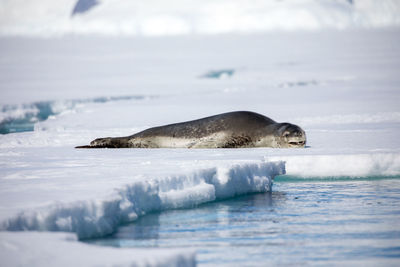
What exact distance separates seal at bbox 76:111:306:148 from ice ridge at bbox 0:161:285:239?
6.58 ft

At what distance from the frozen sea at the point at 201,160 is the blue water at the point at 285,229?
0.04 ft

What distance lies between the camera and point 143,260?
227 centimetres

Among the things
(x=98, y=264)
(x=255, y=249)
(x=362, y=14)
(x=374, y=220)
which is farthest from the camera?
(x=362, y=14)

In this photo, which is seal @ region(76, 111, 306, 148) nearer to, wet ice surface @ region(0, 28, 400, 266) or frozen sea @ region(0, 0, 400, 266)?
wet ice surface @ region(0, 28, 400, 266)

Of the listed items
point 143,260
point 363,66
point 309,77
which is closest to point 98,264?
point 143,260

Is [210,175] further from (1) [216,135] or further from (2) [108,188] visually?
Answer: (1) [216,135]

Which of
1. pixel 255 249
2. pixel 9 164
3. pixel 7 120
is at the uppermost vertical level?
pixel 7 120

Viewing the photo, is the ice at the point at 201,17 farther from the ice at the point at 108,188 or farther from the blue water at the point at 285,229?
the blue water at the point at 285,229

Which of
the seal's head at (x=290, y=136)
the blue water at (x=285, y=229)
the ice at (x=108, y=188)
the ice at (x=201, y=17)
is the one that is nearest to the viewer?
the blue water at (x=285, y=229)

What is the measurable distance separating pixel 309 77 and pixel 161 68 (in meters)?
4.63

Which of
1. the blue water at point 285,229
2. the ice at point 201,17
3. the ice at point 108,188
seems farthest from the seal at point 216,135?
the ice at point 201,17

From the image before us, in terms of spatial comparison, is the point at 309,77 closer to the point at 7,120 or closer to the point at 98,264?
the point at 7,120

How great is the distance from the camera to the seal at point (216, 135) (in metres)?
7.11

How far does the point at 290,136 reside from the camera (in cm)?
672
